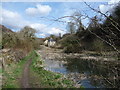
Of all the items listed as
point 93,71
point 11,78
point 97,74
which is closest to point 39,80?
point 11,78

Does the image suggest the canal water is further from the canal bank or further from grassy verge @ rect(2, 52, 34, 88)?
grassy verge @ rect(2, 52, 34, 88)

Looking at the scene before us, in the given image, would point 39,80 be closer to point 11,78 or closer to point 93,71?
point 11,78

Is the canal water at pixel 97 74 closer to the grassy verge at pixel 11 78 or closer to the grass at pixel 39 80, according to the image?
the grass at pixel 39 80

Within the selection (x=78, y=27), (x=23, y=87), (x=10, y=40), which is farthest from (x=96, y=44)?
(x=10, y=40)

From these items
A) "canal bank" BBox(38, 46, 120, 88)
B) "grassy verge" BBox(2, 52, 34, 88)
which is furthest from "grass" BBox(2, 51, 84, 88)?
"canal bank" BBox(38, 46, 120, 88)

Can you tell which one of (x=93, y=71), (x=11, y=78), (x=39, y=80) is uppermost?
(x=93, y=71)

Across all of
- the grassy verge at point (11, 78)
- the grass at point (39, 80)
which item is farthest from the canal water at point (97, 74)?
the grassy verge at point (11, 78)

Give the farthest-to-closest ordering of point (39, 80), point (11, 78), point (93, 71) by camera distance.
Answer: point (39, 80)
point (11, 78)
point (93, 71)

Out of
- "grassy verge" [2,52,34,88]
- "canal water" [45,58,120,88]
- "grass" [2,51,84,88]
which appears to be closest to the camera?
"canal water" [45,58,120,88]

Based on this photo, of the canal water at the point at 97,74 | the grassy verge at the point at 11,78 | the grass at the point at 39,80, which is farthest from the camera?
the grass at the point at 39,80

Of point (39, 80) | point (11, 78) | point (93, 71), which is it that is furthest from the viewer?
point (39, 80)

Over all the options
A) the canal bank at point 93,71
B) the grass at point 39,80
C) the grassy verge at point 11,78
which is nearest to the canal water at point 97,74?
the canal bank at point 93,71

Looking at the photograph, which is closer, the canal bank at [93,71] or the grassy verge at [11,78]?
the canal bank at [93,71]

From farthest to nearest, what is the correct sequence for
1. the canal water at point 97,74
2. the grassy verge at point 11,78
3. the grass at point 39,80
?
the grass at point 39,80 → the grassy verge at point 11,78 → the canal water at point 97,74
